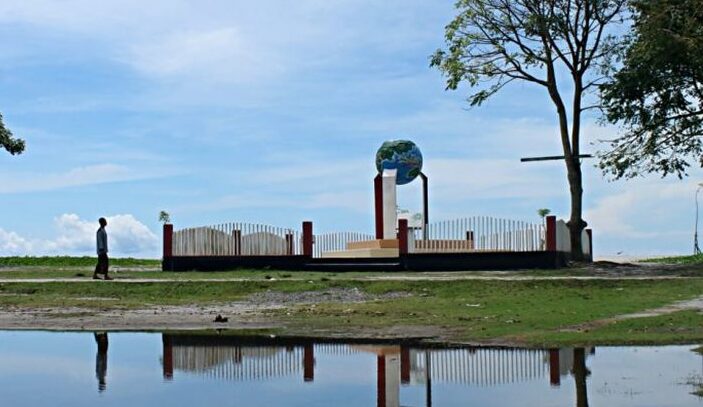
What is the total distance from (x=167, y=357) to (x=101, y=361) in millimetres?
860

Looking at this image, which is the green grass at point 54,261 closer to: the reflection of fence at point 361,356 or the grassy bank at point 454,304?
the grassy bank at point 454,304

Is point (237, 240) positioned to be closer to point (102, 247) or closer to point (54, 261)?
point (102, 247)

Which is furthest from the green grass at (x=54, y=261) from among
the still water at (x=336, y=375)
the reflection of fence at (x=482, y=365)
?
the reflection of fence at (x=482, y=365)

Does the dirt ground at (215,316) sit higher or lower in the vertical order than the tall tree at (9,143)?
lower

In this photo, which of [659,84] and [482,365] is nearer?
[482,365]

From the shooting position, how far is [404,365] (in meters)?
12.4

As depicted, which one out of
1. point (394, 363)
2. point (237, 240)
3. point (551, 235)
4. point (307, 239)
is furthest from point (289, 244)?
point (394, 363)

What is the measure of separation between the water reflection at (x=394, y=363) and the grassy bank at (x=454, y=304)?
145cm

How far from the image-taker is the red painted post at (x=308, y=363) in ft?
38.2

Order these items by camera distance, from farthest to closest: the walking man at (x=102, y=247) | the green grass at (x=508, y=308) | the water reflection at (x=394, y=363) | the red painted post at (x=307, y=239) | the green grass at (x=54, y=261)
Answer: the green grass at (x=54, y=261) < the red painted post at (x=307, y=239) < the walking man at (x=102, y=247) < the green grass at (x=508, y=308) < the water reflection at (x=394, y=363)

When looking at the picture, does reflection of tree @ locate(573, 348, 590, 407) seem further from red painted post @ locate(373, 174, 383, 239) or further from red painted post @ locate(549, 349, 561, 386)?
red painted post @ locate(373, 174, 383, 239)

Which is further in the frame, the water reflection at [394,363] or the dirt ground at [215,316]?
the dirt ground at [215,316]

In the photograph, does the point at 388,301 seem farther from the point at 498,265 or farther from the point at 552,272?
the point at 498,265

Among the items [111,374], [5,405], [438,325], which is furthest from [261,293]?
[5,405]
